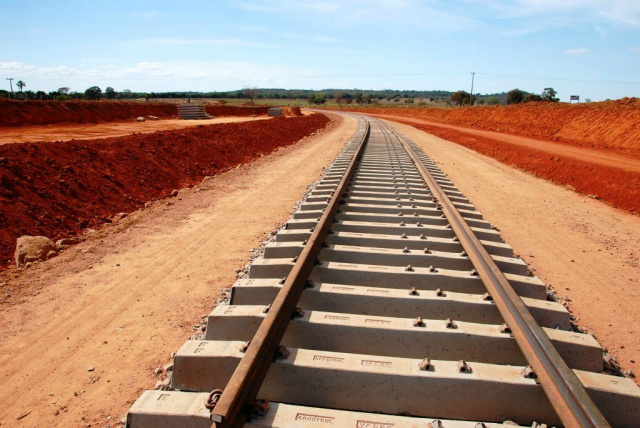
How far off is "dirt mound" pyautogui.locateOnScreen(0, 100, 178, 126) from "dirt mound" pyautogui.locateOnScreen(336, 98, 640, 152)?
99.6 ft

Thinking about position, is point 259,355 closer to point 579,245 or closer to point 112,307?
point 112,307

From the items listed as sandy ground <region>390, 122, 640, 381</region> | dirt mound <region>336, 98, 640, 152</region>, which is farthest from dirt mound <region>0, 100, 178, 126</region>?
dirt mound <region>336, 98, 640, 152</region>

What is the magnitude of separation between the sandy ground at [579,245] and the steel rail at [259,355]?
9.10 feet

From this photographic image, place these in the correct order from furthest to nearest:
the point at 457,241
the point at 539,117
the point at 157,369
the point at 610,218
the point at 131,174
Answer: the point at 539,117 < the point at 131,174 < the point at 610,218 < the point at 457,241 < the point at 157,369

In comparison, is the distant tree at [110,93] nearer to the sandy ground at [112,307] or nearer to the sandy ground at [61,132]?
the sandy ground at [61,132]

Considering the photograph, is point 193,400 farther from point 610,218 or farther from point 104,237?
point 610,218

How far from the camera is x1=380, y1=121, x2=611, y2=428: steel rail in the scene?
227cm

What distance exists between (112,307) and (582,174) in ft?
47.3

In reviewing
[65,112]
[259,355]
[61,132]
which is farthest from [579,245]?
[65,112]

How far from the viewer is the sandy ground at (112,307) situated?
324 cm

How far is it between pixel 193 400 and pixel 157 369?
1152 mm

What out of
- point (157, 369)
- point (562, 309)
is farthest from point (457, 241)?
point (157, 369)

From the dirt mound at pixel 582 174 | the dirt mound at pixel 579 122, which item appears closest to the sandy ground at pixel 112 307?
the dirt mound at pixel 582 174

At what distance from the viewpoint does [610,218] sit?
936cm
